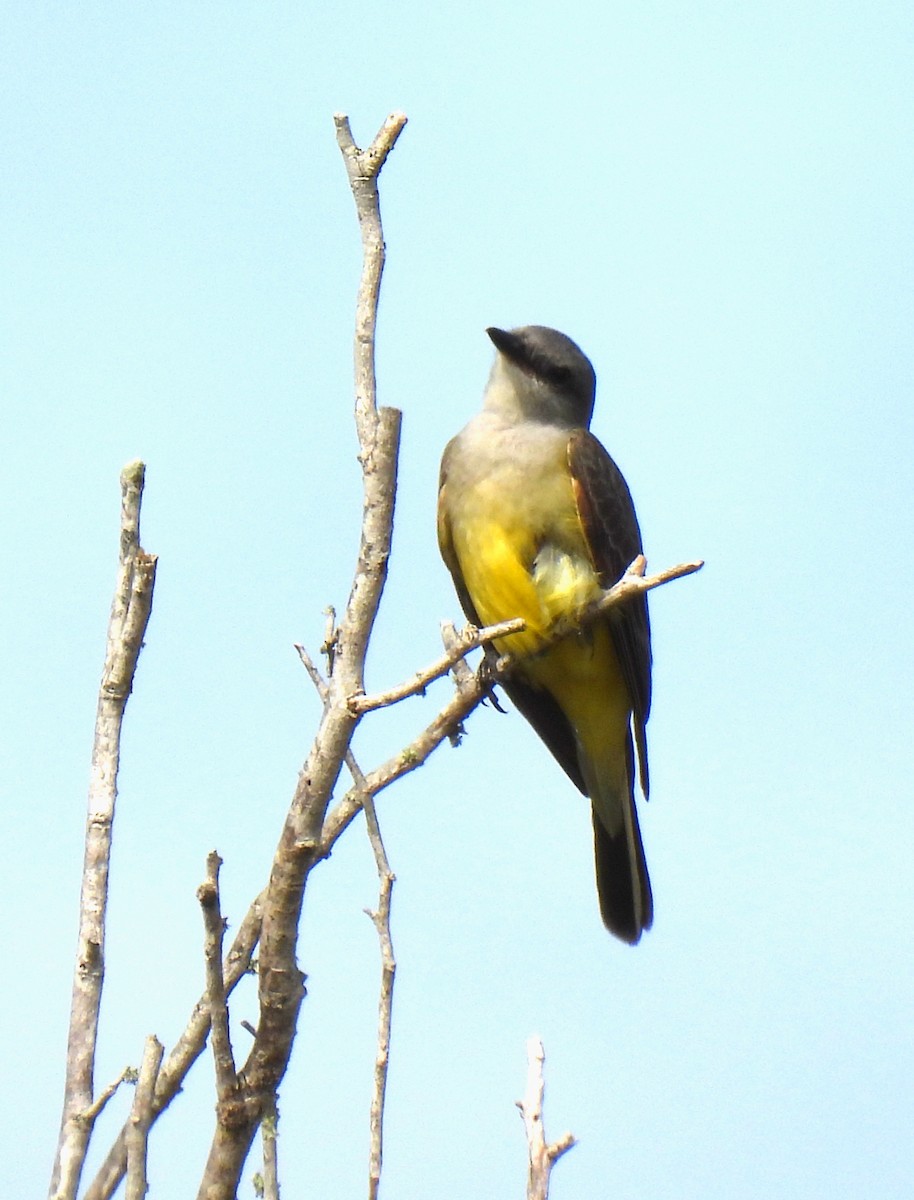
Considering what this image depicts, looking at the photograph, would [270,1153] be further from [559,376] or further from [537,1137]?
[559,376]

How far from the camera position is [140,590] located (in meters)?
4.04

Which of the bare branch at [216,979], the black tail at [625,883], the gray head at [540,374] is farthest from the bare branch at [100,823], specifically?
the black tail at [625,883]

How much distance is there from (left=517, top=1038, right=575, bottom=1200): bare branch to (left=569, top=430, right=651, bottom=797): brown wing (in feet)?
12.5

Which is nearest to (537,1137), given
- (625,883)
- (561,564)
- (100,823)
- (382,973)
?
(382,973)

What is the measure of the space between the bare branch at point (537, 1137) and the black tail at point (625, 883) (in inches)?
174

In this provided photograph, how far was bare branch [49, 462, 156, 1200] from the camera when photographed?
3693 millimetres

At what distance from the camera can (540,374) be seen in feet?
27.7

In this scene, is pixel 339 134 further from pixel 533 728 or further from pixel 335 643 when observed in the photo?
pixel 533 728

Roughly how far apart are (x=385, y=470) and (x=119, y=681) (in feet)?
2.96

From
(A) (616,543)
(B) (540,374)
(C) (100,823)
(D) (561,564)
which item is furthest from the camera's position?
(B) (540,374)

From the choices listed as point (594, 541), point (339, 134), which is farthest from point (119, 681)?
point (594, 541)

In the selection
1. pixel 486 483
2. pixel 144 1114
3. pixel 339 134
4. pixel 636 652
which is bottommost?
pixel 144 1114

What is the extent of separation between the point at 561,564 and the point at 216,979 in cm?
439

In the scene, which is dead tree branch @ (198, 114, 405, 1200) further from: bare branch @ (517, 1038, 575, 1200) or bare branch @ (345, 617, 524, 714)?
bare branch @ (517, 1038, 575, 1200)
